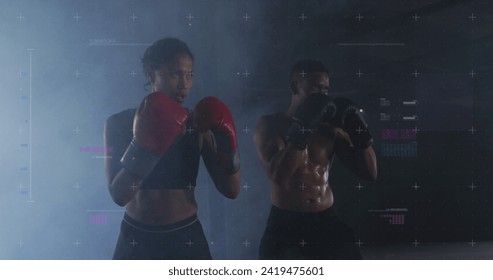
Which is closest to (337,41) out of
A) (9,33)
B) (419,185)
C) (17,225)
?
(419,185)

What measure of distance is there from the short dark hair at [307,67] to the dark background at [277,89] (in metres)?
0.03

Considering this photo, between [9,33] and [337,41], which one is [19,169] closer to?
[9,33]

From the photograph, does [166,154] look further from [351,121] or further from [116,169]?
[351,121]

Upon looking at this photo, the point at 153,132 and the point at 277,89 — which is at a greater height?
the point at 277,89

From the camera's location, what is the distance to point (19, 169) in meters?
1.94

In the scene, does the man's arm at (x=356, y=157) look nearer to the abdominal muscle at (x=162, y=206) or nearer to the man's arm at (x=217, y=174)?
the man's arm at (x=217, y=174)

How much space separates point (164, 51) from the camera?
6.19ft

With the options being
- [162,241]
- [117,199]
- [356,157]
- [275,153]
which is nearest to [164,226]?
[162,241]

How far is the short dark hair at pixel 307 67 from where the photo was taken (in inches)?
73.9

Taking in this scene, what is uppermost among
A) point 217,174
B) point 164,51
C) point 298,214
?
point 164,51

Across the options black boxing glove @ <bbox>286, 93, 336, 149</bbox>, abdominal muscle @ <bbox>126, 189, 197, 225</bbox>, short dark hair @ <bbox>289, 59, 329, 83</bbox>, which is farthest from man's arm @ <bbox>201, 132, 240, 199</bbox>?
short dark hair @ <bbox>289, 59, 329, 83</bbox>

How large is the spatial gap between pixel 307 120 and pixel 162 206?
0.65 metres

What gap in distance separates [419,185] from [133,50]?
1241 mm

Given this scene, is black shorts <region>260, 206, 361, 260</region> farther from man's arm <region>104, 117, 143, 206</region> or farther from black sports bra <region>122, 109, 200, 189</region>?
man's arm <region>104, 117, 143, 206</region>
